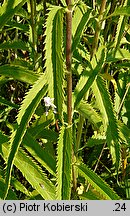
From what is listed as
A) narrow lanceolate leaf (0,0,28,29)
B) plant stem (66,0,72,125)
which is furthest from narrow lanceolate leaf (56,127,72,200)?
narrow lanceolate leaf (0,0,28,29)

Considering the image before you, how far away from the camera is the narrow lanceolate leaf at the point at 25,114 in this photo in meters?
1.30

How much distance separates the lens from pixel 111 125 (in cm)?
162

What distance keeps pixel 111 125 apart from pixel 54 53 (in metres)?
0.53

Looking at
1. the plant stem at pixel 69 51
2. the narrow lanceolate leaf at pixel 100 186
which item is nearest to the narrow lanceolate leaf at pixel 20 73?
the plant stem at pixel 69 51

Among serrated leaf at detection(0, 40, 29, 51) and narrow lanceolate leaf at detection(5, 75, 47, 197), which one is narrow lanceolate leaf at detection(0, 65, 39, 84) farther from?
serrated leaf at detection(0, 40, 29, 51)

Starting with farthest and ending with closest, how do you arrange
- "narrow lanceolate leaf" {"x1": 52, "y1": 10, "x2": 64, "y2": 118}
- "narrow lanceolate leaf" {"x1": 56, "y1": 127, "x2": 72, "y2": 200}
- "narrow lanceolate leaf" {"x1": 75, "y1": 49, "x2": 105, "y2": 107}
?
"narrow lanceolate leaf" {"x1": 75, "y1": 49, "x2": 105, "y2": 107}
"narrow lanceolate leaf" {"x1": 56, "y1": 127, "x2": 72, "y2": 200}
"narrow lanceolate leaf" {"x1": 52, "y1": 10, "x2": 64, "y2": 118}

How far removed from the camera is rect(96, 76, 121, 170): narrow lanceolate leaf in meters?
1.60

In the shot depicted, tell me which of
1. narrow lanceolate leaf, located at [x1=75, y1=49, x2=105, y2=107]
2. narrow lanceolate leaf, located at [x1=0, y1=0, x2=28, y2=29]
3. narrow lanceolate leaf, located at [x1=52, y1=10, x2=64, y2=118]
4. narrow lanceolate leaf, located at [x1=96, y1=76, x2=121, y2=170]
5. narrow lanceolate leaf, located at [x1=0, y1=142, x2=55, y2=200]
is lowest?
narrow lanceolate leaf, located at [x1=0, y1=142, x2=55, y2=200]

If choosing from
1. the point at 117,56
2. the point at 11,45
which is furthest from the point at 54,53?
the point at 11,45

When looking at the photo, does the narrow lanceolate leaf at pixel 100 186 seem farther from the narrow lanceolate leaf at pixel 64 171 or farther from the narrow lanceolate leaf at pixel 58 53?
the narrow lanceolate leaf at pixel 58 53

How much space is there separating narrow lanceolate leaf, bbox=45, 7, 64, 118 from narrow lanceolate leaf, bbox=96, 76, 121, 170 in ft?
1.38

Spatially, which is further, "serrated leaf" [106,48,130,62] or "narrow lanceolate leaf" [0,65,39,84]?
"serrated leaf" [106,48,130,62]

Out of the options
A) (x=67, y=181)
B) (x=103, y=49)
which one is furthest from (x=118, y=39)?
(x=67, y=181)

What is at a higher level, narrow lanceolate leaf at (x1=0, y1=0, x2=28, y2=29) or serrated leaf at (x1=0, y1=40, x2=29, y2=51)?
narrow lanceolate leaf at (x1=0, y1=0, x2=28, y2=29)
